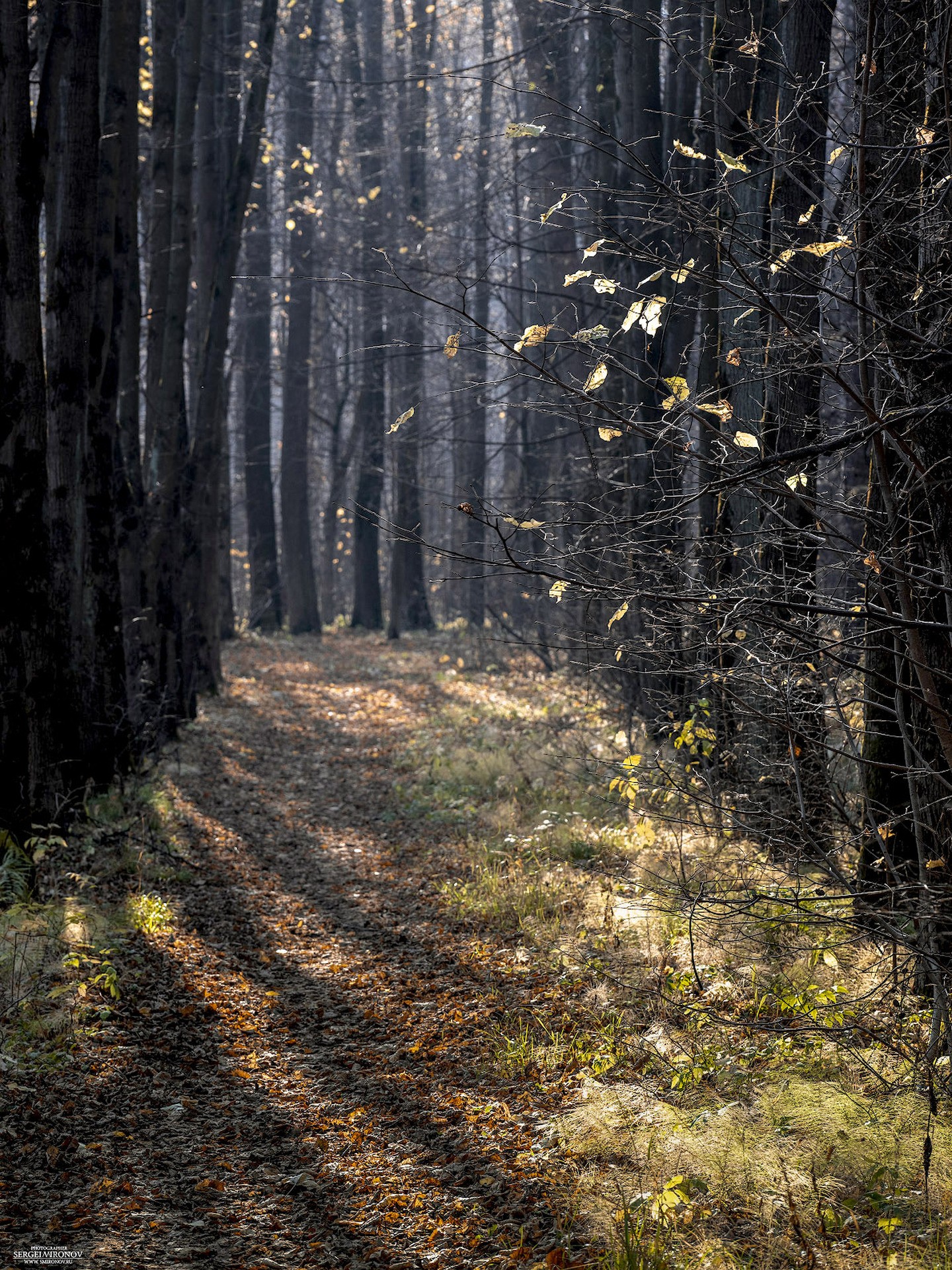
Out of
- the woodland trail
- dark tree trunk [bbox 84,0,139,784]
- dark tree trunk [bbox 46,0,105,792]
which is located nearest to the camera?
the woodland trail

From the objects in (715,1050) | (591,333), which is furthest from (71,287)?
(715,1050)

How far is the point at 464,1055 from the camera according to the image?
208 inches

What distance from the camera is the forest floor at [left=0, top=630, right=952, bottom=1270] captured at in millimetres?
3754

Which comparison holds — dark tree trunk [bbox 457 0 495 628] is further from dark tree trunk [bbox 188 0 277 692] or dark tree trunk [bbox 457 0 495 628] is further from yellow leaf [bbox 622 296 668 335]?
yellow leaf [bbox 622 296 668 335]

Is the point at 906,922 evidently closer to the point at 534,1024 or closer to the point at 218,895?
the point at 534,1024

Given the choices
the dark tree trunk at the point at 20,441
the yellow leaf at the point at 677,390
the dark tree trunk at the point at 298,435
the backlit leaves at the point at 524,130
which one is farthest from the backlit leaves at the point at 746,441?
the dark tree trunk at the point at 298,435

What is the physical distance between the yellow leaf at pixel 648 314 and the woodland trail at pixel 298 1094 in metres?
3.19

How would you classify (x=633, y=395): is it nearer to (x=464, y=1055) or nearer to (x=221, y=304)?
(x=221, y=304)

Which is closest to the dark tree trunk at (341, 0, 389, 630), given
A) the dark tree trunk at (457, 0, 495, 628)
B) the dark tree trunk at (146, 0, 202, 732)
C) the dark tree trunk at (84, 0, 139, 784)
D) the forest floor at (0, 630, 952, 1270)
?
the dark tree trunk at (457, 0, 495, 628)

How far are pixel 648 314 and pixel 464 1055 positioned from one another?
12.1 feet

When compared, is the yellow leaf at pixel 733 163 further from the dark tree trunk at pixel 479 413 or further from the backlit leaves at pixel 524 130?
the dark tree trunk at pixel 479 413

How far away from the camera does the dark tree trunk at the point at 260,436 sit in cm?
2380

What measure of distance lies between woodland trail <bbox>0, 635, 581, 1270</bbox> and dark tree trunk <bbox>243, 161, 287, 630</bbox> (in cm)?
1587

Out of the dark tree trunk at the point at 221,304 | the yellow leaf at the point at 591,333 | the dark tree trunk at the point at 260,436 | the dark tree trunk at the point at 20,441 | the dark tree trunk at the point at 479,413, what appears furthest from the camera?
the dark tree trunk at the point at 260,436
